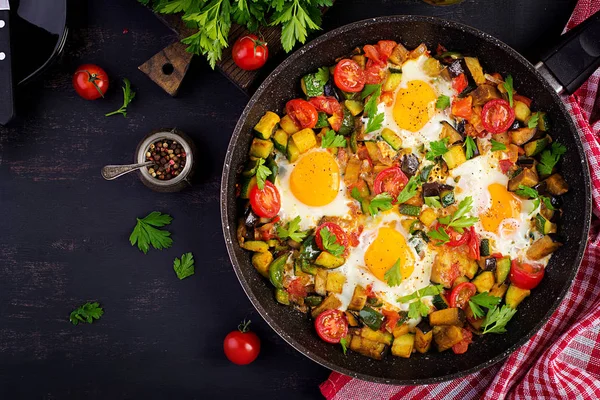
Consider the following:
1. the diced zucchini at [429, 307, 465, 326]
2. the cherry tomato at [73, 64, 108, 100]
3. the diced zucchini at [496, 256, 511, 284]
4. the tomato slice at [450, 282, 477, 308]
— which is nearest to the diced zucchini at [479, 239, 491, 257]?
the diced zucchini at [496, 256, 511, 284]

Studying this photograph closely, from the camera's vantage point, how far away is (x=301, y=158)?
4.62 m

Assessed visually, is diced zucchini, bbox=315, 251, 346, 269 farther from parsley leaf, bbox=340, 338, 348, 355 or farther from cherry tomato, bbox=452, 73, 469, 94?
cherry tomato, bbox=452, 73, 469, 94

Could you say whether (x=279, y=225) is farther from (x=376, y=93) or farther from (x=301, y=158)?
(x=376, y=93)

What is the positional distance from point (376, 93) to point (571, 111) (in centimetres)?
161

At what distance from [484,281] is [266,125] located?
6.76ft

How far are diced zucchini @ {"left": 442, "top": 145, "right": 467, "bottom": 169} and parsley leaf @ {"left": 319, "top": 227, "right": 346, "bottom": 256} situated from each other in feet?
3.48

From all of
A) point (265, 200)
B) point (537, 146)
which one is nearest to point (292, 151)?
point (265, 200)

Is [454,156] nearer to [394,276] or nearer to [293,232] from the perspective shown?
[394,276]

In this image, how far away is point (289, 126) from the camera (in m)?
4.64

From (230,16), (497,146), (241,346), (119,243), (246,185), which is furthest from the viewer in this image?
(119,243)

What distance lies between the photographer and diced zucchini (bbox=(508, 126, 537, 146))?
473 centimetres

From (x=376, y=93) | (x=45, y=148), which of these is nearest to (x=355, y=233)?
(x=376, y=93)

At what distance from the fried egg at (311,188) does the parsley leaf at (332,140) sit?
0.08 m

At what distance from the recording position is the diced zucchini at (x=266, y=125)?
14.9 feet
